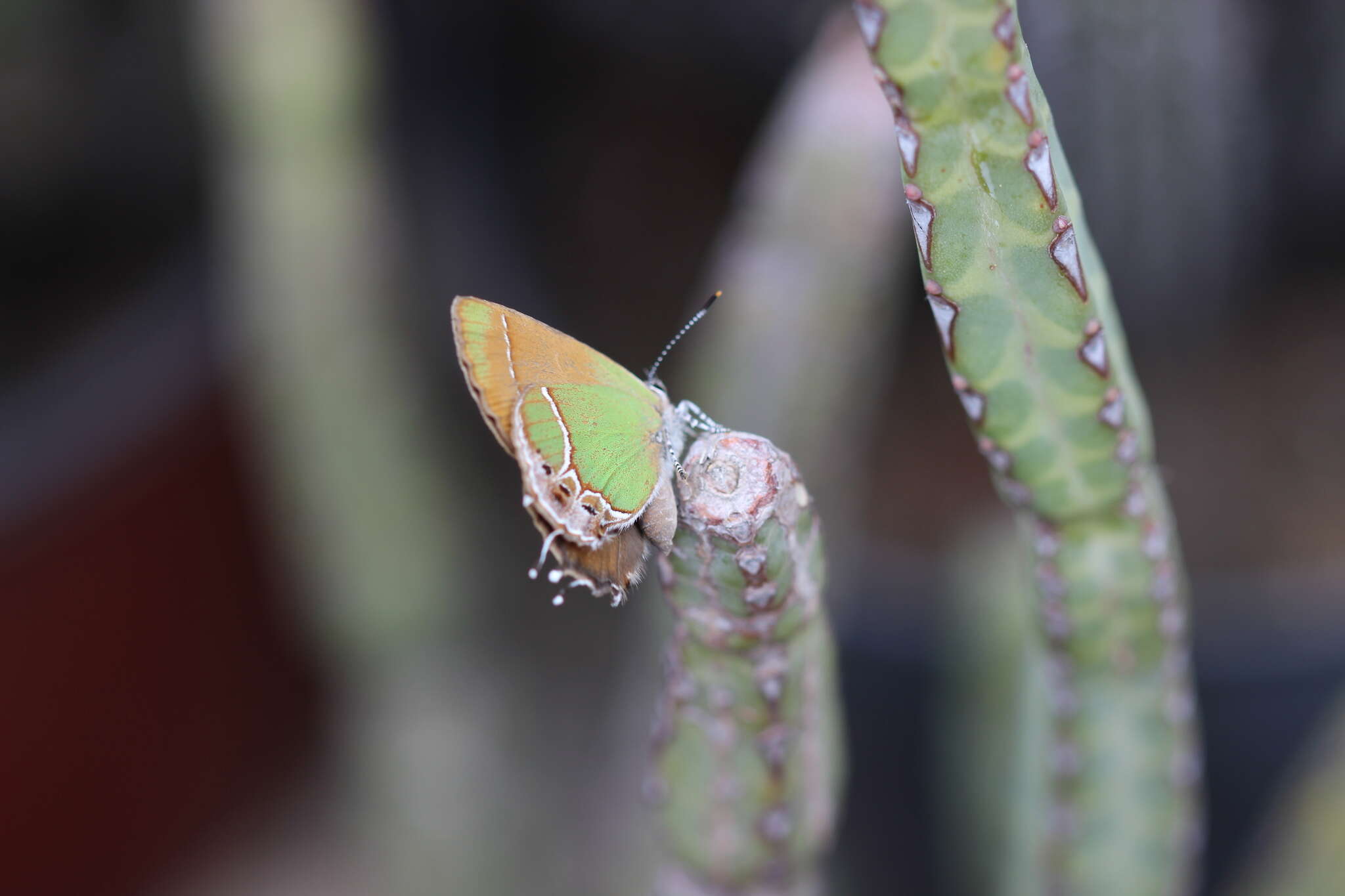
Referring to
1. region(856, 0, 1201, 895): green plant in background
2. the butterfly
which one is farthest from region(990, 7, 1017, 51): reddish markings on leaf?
the butterfly

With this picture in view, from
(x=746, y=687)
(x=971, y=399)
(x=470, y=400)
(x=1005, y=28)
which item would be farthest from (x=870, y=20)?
(x=470, y=400)

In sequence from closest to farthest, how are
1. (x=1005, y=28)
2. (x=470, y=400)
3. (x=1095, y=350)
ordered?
(x=1005, y=28) → (x=1095, y=350) → (x=470, y=400)

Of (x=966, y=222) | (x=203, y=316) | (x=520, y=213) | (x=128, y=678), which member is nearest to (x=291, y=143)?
A: (x=203, y=316)

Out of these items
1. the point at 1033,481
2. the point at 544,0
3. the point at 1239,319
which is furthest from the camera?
the point at 544,0

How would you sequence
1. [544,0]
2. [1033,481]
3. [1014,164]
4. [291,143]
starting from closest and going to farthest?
1. [1014,164]
2. [1033,481]
3. [291,143]
4. [544,0]

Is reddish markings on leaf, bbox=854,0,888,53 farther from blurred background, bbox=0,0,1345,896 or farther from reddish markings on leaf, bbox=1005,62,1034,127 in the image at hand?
blurred background, bbox=0,0,1345,896

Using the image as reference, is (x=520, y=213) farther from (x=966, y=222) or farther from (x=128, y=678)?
(x=966, y=222)

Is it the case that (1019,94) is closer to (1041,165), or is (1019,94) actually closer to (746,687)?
(1041,165)
